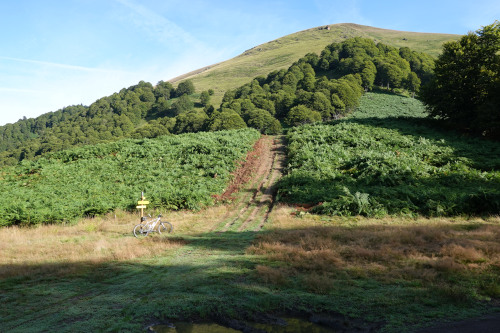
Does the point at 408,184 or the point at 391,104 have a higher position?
the point at 391,104

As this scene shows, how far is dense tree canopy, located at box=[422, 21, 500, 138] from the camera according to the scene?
36219 mm

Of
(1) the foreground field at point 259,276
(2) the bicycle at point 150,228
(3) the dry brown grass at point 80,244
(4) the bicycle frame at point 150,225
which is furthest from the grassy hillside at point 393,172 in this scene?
(4) the bicycle frame at point 150,225

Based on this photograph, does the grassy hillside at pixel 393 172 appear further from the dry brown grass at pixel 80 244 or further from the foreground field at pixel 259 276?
the dry brown grass at pixel 80 244

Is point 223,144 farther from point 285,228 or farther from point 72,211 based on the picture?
point 285,228

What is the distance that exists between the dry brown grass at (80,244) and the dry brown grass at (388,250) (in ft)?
18.1

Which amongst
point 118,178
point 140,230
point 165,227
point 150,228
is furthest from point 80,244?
point 118,178

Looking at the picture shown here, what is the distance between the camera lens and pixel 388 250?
10.9 meters

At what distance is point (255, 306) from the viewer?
280 inches

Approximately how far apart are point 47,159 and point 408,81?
10015cm

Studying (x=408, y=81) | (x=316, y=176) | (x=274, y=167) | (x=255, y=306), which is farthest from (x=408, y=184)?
(x=408, y=81)

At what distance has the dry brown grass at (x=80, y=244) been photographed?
1099cm

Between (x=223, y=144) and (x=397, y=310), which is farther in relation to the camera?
(x=223, y=144)

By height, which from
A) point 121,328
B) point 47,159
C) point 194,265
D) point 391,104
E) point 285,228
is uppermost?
point 391,104

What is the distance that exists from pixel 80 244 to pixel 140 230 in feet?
10.1
